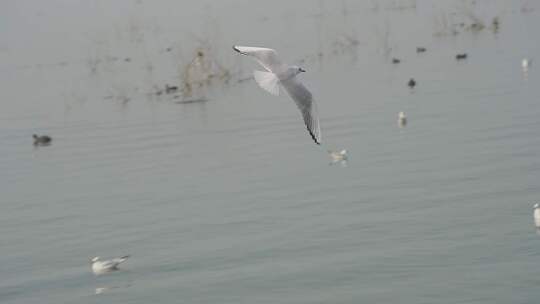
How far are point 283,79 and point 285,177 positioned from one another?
6.31m

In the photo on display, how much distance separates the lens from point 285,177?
1756 cm

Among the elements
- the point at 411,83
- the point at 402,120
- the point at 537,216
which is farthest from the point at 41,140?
the point at 537,216

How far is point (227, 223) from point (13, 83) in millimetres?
19215

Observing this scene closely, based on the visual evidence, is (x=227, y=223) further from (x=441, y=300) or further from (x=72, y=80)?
(x=72, y=80)

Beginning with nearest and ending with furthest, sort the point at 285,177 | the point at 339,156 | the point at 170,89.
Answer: the point at 285,177 < the point at 339,156 < the point at 170,89

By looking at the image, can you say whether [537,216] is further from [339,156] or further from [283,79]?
[339,156]

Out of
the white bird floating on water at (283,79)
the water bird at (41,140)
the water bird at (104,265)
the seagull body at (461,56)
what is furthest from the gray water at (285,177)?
the white bird floating on water at (283,79)

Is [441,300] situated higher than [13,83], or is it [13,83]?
[13,83]

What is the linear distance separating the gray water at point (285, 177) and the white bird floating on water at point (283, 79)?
63.6 inches

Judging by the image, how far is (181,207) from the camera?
16.5 metres

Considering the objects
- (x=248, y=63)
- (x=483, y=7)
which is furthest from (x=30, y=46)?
(x=483, y=7)

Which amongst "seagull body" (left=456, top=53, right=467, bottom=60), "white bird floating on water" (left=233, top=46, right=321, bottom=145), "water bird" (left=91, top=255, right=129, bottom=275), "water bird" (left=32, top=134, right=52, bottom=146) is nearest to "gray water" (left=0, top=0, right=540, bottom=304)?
"water bird" (left=91, top=255, right=129, bottom=275)

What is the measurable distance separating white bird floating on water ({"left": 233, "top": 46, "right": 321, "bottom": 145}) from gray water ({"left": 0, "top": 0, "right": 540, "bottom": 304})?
1.62m

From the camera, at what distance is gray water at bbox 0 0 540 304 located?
12602 mm
